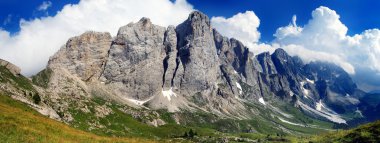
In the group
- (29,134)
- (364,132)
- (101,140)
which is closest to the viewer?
(29,134)

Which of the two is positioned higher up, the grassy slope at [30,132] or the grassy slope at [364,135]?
the grassy slope at [364,135]

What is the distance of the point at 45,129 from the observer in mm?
50750

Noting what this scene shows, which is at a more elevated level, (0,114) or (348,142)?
(348,142)

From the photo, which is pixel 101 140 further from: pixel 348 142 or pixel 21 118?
pixel 348 142

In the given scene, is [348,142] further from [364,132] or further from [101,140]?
[101,140]

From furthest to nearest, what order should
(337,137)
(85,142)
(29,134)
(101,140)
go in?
(337,137) → (101,140) → (85,142) → (29,134)

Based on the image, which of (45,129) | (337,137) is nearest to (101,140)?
(45,129)

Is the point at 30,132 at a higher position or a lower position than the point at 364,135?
lower

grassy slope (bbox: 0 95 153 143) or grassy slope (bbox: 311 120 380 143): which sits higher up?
grassy slope (bbox: 311 120 380 143)

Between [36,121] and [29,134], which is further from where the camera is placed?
[36,121]

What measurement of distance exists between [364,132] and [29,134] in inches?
6089

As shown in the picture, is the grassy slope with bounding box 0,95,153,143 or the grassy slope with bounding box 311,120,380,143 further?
the grassy slope with bounding box 311,120,380,143

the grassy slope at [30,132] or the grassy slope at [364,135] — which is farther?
the grassy slope at [364,135]

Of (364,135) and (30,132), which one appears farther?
(364,135)
